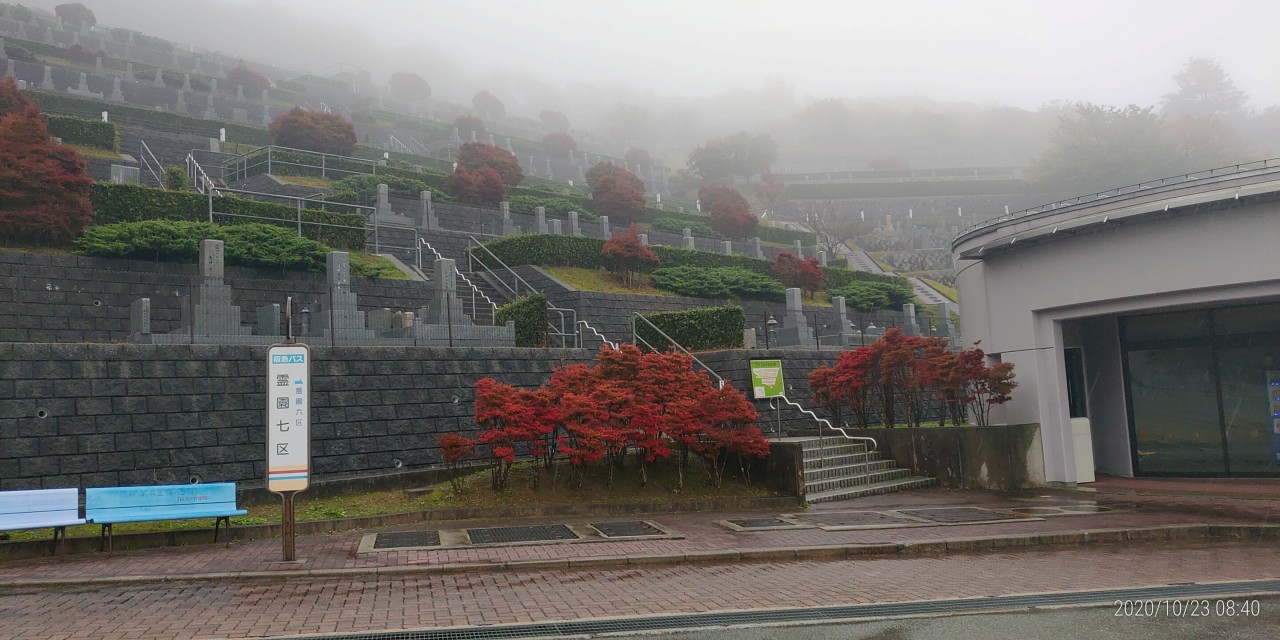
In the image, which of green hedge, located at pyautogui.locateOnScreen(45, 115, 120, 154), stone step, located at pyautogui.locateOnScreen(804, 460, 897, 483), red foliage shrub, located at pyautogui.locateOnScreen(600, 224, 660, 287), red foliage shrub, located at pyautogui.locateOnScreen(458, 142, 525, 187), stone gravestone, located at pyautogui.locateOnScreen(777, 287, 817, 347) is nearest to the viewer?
stone step, located at pyautogui.locateOnScreen(804, 460, 897, 483)

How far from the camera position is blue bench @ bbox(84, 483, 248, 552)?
10453 mm

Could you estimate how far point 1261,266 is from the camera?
1382 centimetres

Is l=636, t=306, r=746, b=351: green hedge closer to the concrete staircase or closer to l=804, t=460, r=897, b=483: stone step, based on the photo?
the concrete staircase

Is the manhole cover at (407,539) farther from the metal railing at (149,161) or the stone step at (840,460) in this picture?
the metal railing at (149,161)

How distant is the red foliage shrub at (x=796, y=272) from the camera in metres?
34.4

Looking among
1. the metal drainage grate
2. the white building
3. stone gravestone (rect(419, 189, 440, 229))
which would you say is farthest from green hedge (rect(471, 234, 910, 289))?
the metal drainage grate

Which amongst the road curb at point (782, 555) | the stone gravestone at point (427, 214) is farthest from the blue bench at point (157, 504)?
the stone gravestone at point (427, 214)

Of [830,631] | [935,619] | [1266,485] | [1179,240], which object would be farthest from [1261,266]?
[830,631]

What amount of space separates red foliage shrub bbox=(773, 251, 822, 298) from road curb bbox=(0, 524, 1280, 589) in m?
23.5

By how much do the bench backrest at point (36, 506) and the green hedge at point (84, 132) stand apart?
2500 cm

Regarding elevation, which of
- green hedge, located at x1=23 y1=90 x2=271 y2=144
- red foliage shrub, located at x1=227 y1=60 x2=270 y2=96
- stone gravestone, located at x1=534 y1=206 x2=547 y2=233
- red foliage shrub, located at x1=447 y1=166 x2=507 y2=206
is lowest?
stone gravestone, located at x1=534 y1=206 x2=547 y2=233

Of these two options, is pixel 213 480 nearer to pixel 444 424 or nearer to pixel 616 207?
pixel 444 424

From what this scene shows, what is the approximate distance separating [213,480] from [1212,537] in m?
14.6

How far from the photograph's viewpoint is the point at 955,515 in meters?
12.9
